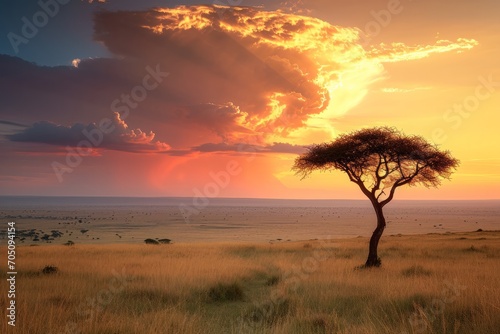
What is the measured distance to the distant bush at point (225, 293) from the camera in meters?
13.4

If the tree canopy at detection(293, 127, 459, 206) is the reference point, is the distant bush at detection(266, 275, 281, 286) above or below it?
below

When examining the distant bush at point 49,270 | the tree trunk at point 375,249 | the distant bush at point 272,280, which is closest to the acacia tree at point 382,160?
the tree trunk at point 375,249

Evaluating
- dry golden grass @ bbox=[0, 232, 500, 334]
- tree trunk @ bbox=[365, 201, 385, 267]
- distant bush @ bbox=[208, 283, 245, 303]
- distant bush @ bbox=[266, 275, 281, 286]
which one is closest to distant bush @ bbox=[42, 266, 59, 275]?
dry golden grass @ bbox=[0, 232, 500, 334]

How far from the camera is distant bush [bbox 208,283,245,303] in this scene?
43.9 feet

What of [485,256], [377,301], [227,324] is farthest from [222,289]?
[485,256]

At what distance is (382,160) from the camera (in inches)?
917

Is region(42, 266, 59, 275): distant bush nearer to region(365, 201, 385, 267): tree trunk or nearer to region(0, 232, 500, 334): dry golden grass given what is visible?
region(0, 232, 500, 334): dry golden grass

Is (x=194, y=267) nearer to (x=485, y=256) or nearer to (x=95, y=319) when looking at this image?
(x=95, y=319)

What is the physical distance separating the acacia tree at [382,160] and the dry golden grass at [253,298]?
4.26 m

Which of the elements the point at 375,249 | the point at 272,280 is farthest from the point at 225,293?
the point at 375,249

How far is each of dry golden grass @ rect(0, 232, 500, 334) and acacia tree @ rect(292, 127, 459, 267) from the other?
4259 mm

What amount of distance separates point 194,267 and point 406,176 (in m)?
12.7

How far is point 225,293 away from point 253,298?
98 cm

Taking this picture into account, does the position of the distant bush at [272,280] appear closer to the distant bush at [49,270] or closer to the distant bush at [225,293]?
the distant bush at [225,293]
